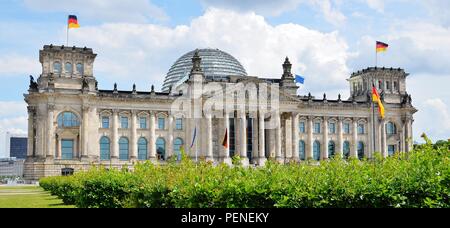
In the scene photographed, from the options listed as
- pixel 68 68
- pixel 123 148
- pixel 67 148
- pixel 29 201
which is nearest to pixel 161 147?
pixel 123 148

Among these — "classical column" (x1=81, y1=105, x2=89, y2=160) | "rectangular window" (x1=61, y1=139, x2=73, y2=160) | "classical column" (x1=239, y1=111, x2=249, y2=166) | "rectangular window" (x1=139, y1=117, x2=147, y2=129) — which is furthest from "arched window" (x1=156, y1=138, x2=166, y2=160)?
"rectangular window" (x1=61, y1=139, x2=73, y2=160)

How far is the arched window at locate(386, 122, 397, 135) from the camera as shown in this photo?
111m

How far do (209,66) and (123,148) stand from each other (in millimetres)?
25828

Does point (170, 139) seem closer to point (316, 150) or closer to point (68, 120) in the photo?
point (68, 120)

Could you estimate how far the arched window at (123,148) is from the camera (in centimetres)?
9294

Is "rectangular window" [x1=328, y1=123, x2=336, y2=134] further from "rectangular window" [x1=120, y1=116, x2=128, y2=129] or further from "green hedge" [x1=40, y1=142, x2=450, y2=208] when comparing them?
"green hedge" [x1=40, y1=142, x2=450, y2=208]

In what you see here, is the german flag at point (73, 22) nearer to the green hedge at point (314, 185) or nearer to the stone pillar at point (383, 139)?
the stone pillar at point (383, 139)

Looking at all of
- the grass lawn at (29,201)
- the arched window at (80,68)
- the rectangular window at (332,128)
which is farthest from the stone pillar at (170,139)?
the grass lawn at (29,201)

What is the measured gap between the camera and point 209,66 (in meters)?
109

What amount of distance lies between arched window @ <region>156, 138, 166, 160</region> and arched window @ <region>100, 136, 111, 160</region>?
8135 mm
